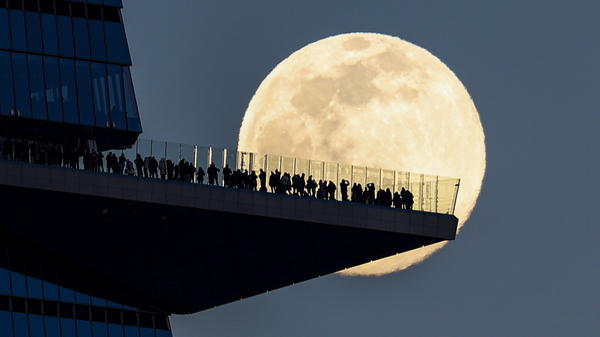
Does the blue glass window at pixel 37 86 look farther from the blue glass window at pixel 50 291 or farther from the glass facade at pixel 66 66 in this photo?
the blue glass window at pixel 50 291

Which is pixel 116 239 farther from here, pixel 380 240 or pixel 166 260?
pixel 380 240

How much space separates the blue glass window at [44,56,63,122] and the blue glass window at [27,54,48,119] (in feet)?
1.27

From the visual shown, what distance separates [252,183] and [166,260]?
8239 mm

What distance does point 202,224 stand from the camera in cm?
16862

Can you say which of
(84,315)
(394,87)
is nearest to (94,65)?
(84,315)

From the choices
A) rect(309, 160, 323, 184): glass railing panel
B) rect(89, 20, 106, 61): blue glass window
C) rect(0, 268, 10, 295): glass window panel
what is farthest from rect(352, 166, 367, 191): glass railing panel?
rect(0, 268, 10, 295): glass window panel

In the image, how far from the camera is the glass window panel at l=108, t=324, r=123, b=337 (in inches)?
6924

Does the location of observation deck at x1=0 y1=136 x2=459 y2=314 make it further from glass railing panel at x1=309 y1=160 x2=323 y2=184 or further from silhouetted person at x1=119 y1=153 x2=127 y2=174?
silhouetted person at x1=119 y1=153 x2=127 y2=174

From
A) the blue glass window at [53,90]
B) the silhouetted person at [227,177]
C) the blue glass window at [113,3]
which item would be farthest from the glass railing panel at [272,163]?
the blue glass window at [53,90]

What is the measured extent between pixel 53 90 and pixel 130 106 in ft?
18.2

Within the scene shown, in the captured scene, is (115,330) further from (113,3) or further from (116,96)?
(113,3)

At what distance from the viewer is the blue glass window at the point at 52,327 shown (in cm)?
17162

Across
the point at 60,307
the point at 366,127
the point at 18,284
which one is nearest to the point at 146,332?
the point at 60,307

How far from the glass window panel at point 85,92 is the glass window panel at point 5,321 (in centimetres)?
1346
